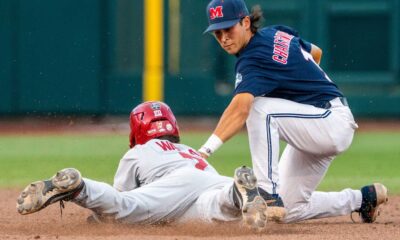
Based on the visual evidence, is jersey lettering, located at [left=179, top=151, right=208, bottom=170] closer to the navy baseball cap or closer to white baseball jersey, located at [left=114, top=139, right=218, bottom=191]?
white baseball jersey, located at [left=114, top=139, right=218, bottom=191]

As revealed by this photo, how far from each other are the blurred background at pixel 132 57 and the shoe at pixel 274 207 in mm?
6907

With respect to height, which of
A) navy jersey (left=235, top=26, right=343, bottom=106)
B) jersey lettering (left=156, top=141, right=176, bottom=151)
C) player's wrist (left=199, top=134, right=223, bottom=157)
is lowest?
jersey lettering (left=156, top=141, right=176, bottom=151)

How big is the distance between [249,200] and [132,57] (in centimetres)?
772

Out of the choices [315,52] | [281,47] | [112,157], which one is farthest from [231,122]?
[112,157]

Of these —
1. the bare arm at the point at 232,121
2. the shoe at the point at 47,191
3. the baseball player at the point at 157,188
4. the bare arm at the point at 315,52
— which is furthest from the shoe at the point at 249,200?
the bare arm at the point at 315,52

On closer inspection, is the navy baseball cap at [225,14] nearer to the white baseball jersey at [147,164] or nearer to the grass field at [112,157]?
the white baseball jersey at [147,164]

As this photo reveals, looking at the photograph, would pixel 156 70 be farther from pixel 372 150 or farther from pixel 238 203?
pixel 238 203

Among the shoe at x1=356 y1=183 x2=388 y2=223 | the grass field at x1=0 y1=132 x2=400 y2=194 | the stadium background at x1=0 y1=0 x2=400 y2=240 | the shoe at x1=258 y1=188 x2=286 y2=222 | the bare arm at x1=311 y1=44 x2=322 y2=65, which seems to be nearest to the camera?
the shoe at x1=258 y1=188 x2=286 y2=222

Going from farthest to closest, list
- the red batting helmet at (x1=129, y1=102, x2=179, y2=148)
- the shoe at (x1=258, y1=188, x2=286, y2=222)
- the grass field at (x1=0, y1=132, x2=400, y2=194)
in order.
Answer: the grass field at (x1=0, y1=132, x2=400, y2=194)
the red batting helmet at (x1=129, y1=102, x2=179, y2=148)
the shoe at (x1=258, y1=188, x2=286, y2=222)

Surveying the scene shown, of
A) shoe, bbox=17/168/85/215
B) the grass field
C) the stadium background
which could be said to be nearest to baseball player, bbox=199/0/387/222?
shoe, bbox=17/168/85/215

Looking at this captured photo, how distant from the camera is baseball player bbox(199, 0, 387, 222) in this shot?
16.7ft

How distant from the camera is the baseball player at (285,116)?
5086 mm

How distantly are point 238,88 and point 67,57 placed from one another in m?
7.19

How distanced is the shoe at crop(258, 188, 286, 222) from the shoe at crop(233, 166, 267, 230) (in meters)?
0.32
